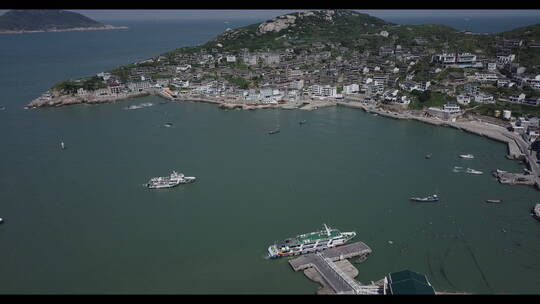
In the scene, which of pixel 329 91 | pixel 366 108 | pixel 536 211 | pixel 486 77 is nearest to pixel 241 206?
pixel 536 211

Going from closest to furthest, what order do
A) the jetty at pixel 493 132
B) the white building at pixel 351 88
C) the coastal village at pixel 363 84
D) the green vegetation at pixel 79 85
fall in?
the jetty at pixel 493 132 → the coastal village at pixel 363 84 → the green vegetation at pixel 79 85 → the white building at pixel 351 88

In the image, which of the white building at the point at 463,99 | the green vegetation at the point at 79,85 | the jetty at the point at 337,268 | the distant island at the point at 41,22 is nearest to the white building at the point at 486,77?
the white building at the point at 463,99

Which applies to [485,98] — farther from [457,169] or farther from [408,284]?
[408,284]

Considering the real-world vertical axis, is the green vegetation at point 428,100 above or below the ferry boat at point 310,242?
above

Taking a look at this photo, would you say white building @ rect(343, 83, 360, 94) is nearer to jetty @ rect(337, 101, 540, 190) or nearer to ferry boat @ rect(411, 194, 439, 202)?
jetty @ rect(337, 101, 540, 190)

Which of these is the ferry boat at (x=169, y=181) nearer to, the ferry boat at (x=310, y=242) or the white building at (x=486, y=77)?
the ferry boat at (x=310, y=242)

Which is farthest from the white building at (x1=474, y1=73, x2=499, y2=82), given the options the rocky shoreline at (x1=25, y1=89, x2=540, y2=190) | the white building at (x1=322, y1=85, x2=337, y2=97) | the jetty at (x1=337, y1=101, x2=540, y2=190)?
the white building at (x1=322, y1=85, x2=337, y2=97)
